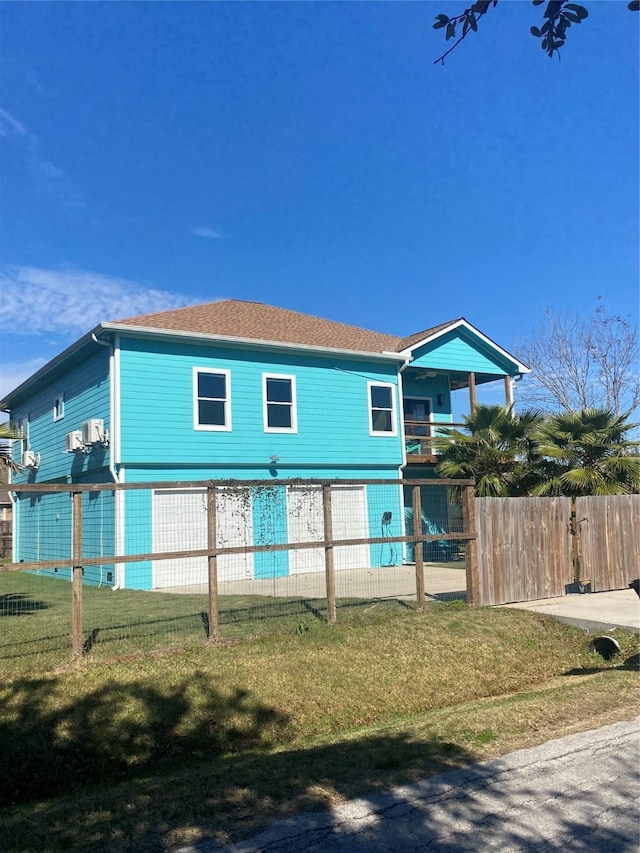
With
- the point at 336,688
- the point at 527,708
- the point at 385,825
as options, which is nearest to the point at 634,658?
the point at 527,708

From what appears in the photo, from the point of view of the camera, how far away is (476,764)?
15.0 ft

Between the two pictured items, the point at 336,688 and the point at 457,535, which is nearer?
the point at 336,688

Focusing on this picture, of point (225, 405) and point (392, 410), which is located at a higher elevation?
point (392, 410)

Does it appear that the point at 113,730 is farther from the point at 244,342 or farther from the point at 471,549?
the point at 244,342

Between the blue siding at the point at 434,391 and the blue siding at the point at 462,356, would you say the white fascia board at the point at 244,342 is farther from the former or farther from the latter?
the blue siding at the point at 434,391

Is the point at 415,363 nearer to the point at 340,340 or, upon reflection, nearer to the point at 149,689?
the point at 340,340

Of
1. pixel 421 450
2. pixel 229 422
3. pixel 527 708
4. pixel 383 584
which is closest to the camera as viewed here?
pixel 527 708

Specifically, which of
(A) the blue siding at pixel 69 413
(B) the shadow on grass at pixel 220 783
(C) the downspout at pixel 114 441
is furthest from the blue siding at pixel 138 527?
(B) the shadow on grass at pixel 220 783

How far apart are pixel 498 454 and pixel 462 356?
7137 millimetres

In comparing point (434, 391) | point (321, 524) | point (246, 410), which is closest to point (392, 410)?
point (434, 391)

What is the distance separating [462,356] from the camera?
21.3 m

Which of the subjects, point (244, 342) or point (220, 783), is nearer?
point (220, 783)

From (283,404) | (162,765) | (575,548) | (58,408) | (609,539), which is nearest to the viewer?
(162,765)

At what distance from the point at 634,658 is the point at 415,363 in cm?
1347
